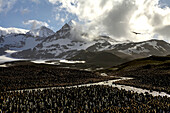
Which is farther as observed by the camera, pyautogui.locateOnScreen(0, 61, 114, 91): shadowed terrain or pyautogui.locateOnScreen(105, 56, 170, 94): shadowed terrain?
pyautogui.locateOnScreen(0, 61, 114, 91): shadowed terrain

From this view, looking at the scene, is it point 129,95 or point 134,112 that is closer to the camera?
point 134,112

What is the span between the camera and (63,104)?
17141 millimetres

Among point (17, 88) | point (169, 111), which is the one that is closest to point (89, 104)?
point (169, 111)

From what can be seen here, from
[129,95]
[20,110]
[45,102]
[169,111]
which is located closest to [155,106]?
[169,111]

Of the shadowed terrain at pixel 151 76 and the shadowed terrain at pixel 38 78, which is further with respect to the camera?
the shadowed terrain at pixel 38 78

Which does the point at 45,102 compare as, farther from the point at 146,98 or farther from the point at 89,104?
the point at 146,98

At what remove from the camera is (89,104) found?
55.7 ft

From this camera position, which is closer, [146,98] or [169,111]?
[169,111]

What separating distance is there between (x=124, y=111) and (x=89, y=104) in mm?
4103

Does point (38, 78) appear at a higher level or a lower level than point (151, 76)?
higher

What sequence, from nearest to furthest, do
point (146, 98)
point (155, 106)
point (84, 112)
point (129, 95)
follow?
1. point (84, 112)
2. point (155, 106)
3. point (146, 98)
4. point (129, 95)

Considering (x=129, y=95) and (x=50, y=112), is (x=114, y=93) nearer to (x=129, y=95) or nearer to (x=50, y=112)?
(x=129, y=95)

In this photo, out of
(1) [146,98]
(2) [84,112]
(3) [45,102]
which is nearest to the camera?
(2) [84,112]

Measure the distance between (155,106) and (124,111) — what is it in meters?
4.08
